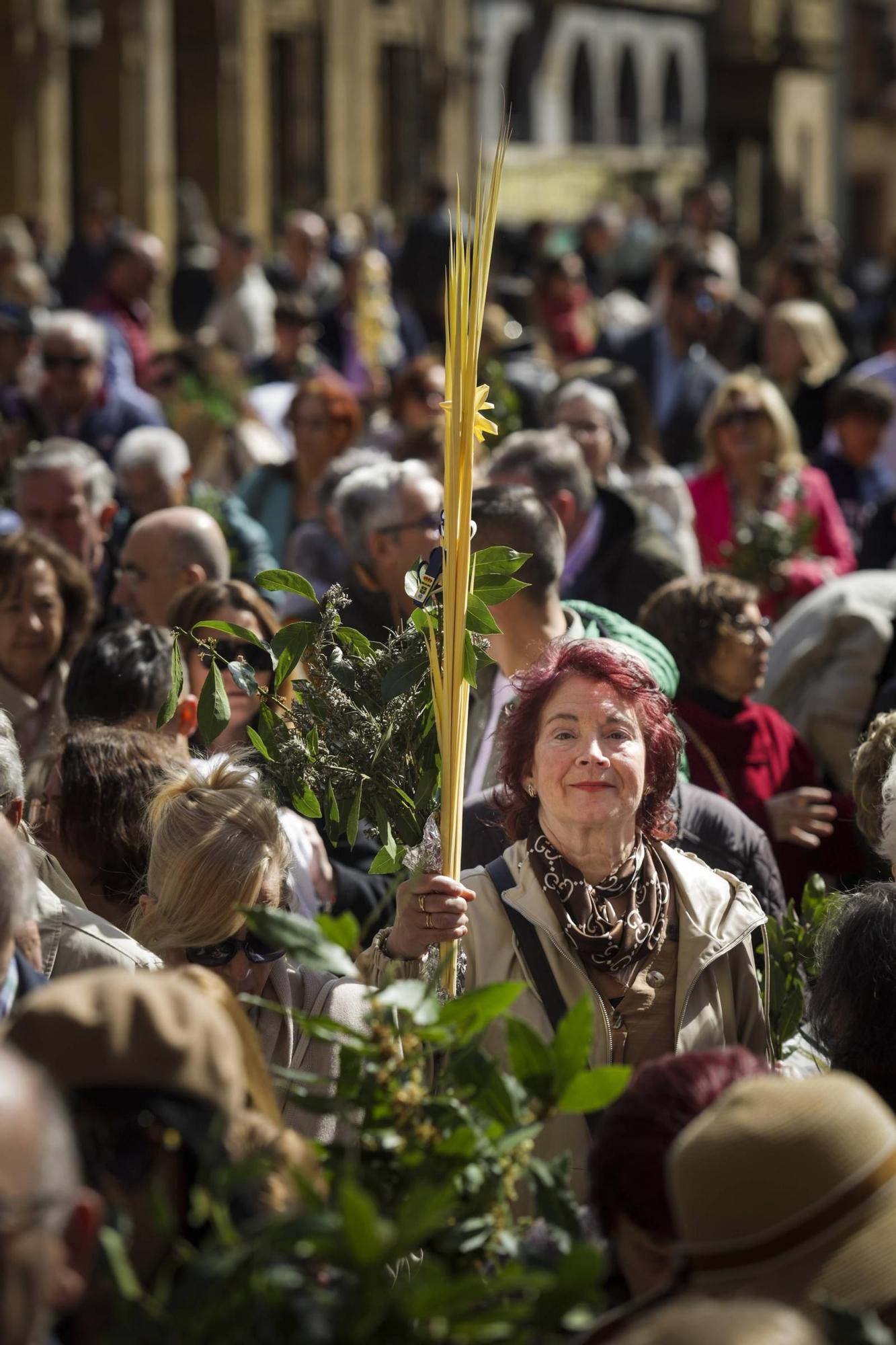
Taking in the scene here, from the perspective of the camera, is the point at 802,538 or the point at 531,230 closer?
the point at 802,538

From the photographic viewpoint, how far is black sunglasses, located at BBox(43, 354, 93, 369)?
8812 mm

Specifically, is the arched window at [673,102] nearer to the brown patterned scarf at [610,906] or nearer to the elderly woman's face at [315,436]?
the elderly woman's face at [315,436]

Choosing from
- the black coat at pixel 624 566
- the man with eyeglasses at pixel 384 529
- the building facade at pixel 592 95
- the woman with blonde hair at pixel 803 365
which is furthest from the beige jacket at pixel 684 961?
the building facade at pixel 592 95

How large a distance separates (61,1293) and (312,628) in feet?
5.71

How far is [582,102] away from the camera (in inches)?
1795

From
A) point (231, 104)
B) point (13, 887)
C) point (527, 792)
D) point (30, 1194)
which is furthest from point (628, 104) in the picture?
point (30, 1194)

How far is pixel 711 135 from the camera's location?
166 ft

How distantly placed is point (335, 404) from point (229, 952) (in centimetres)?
481

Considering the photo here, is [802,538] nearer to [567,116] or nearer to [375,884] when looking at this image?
[375,884]

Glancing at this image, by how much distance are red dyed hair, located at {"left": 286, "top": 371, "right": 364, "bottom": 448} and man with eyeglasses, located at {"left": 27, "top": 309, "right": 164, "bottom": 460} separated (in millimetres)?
975

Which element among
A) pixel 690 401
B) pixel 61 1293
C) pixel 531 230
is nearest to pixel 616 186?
pixel 531 230

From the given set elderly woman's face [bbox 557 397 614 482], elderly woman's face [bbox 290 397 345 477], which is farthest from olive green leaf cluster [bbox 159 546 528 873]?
elderly woman's face [bbox 290 397 345 477]

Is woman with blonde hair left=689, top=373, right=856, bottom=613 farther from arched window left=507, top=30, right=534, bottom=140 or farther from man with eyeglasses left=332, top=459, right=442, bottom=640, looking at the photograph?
arched window left=507, top=30, right=534, bottom=140

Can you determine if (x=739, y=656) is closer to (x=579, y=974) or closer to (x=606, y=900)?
(x=606, y=900)
